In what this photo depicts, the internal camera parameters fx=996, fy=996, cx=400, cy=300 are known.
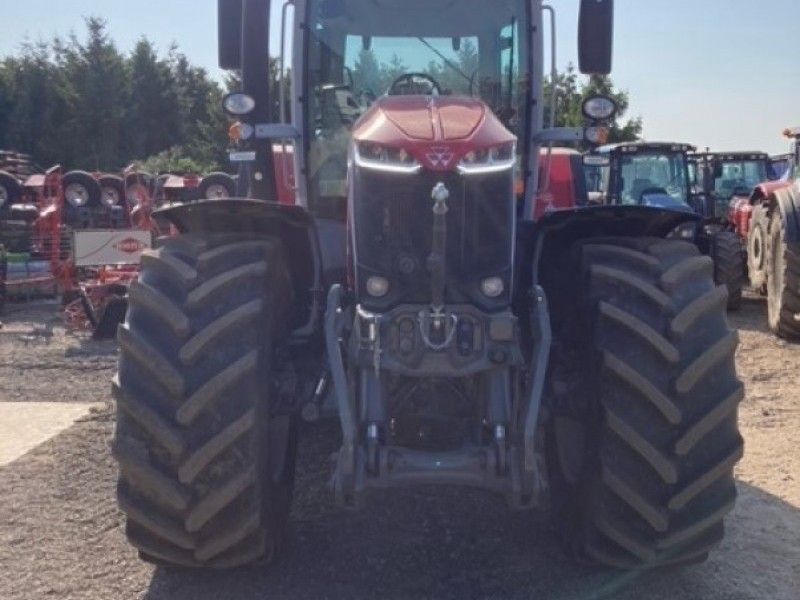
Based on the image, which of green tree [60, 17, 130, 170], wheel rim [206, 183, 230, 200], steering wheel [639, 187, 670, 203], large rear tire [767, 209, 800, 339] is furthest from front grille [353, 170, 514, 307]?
green tree [60, 17, 130, 170]

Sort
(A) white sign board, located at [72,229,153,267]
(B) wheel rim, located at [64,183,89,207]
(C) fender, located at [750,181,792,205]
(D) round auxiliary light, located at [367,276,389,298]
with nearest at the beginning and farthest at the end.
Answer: (D) round auxiliary light, located at [367,276,389,298], (A) white sign board, located at [72,229,153,267], (C) fender, located at [750,181,792,205], (B) wheel rim, located at [64,183,89,207]

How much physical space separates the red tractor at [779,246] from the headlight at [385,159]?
7.70m

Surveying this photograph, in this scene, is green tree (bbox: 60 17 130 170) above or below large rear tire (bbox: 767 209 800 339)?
above

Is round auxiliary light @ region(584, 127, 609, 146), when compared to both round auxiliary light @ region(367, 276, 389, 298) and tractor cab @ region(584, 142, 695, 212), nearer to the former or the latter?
round auxiliary light @ region(367, 276, 389, 298)

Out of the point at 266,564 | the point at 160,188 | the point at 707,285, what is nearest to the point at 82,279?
the point at 160,188

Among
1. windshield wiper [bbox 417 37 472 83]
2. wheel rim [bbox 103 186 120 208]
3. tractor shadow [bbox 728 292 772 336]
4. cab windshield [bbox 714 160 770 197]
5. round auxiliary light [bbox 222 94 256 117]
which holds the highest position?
windshield wiper [bbox 417 37 472 83]

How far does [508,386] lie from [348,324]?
673 mm

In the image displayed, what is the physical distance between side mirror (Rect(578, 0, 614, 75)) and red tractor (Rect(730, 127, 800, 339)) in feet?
20.6

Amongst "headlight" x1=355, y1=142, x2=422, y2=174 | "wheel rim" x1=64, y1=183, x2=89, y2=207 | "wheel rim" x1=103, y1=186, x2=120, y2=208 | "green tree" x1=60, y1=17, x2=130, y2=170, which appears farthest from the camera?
"green tree" x1=60, y1=17, x2=130, y2=170

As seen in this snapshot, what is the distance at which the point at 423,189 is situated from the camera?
147 inches

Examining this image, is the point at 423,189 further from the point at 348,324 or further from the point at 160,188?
the point at 160,188

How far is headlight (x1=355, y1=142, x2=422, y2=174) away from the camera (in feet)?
12.0

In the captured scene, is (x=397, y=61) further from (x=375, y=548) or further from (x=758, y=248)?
(x=758, y=248)

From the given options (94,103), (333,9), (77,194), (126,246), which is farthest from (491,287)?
(94,103)
